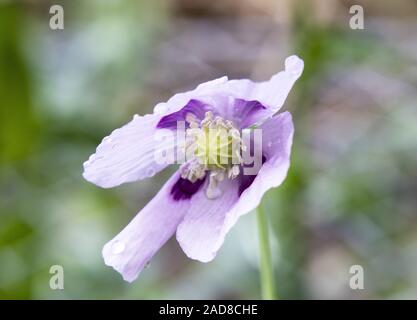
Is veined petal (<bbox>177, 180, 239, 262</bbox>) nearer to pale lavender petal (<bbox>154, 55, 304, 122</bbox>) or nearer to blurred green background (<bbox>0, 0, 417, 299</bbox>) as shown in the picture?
pale lavender petal (<bbox>154, 55, 304, 122</bbox>)

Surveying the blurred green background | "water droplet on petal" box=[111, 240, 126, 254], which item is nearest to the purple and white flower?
"water droplet on petal" box=[111, 240, 126, 254]

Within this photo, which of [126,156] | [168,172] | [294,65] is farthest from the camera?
[168,172]

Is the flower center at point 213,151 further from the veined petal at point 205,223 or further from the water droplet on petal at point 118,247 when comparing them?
the water droplet on petal at point 118,247

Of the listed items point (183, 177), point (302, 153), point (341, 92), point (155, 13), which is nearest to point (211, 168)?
point (183, 177)

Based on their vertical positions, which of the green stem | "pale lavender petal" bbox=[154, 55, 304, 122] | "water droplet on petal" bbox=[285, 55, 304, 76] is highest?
"water droplet on petal" bbox=[285, 55, 304, 76]

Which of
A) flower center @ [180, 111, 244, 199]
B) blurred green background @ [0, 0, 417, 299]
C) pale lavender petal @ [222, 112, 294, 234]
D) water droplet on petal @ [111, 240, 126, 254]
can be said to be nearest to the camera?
pale lavender petal @ [222, 112, 294, 234]

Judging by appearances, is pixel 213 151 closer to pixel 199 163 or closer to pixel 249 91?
pixel 199 163

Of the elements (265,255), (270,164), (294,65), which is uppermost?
(294,65)

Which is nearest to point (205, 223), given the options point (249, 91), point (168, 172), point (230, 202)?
point (230, 202)
